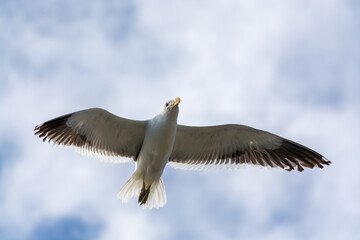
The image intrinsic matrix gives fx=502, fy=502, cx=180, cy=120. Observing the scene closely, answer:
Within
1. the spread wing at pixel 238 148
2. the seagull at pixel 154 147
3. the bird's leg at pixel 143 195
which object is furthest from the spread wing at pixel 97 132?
the spread wing at pixel 238 148

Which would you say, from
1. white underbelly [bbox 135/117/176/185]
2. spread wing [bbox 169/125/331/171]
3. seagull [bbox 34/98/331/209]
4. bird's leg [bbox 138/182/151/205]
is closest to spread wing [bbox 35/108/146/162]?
seagull [bbox 34/98/331/209]

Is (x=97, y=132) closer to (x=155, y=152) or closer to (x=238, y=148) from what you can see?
(x=155, y=152)

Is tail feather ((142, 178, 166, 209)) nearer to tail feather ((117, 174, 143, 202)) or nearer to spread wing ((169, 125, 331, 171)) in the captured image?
tail feather ((117, 174, 143, 202))

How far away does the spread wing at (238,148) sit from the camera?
8.32 meters

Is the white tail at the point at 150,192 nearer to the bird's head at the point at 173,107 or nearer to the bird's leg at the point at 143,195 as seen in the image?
the bird's leg at the point at 143,195

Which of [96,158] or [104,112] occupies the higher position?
[104,112]

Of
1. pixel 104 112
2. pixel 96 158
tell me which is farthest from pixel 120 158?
pixel 104 112

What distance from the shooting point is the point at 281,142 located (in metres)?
8.47

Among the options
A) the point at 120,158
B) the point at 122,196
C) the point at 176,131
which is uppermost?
the point at 176,131

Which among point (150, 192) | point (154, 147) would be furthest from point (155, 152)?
point (150, 192)

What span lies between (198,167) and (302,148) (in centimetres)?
180

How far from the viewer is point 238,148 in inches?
336

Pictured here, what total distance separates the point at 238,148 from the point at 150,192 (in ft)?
5.47

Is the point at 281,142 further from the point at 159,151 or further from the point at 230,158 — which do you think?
the point at 159,151
